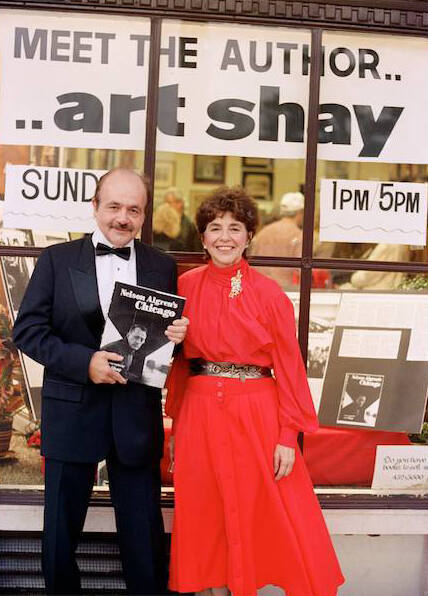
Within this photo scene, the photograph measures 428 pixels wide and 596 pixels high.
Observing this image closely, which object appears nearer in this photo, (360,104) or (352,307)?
(360,104)

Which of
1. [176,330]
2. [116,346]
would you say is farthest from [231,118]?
[116,346]

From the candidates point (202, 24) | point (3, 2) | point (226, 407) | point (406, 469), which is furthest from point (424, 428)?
point (3, 2)

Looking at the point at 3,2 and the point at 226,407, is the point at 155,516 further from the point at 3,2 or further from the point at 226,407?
the point at 3,2

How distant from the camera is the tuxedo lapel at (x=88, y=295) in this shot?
109 inches

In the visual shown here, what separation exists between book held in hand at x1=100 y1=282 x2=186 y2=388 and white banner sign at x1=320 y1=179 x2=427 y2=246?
4.25 ft

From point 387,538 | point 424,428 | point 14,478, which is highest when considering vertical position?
point 424,428

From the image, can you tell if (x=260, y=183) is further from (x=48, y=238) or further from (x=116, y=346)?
(x=116, y=346)

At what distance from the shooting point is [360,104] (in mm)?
3703

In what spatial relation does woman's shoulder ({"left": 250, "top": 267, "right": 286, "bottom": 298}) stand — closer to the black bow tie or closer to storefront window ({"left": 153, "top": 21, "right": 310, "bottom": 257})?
the black bow tie

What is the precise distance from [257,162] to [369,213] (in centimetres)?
64

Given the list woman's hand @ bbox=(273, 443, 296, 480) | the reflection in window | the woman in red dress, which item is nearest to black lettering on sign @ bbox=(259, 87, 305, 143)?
the woman in red dress

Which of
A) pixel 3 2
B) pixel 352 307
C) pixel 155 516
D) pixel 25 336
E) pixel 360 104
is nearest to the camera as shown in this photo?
pixel 25 336

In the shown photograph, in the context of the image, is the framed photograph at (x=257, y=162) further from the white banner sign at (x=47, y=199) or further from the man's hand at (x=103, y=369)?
the man's hand at (x=103, y=369)

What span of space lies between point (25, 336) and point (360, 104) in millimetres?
2092
